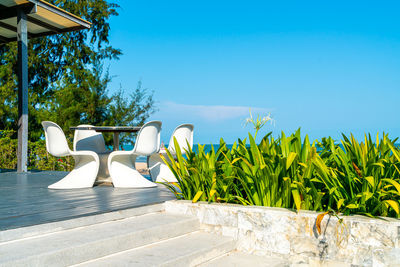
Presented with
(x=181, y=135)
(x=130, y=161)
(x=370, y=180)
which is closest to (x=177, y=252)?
(x=370, y=180)

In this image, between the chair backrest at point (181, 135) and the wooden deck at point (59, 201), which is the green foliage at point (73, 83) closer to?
the chair backrest at point (181, 135)

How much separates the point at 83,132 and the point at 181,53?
36108 mm

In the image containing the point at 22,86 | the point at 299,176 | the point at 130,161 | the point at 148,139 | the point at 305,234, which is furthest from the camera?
the point at 22,86

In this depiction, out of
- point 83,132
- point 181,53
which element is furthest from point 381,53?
point 83,132

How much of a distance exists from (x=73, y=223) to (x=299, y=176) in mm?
1703

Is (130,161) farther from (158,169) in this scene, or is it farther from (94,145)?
(94,145)

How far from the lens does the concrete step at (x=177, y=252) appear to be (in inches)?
93.4

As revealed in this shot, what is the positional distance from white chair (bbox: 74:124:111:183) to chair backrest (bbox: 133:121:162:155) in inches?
37.9

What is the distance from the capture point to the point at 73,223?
105 inches

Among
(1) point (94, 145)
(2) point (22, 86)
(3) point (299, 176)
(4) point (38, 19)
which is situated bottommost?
(3) point (299, 176)

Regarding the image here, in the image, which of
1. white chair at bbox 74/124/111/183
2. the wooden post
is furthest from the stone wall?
the wooden post

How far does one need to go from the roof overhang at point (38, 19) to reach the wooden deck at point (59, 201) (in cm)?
308

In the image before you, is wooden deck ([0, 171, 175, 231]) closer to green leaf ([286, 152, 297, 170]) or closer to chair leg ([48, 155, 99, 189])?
chair leg ([48, 155, 99, 189])

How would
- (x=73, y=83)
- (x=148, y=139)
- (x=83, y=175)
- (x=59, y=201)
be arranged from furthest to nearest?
(x=73, y=83) < (x=83, y=175) < (x=148, y=139) < (x=59, y=201)
